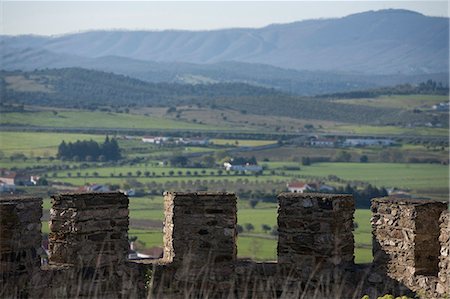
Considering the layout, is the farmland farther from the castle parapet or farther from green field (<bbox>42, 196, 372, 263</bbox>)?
the castle parapet

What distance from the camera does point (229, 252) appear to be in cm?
1150

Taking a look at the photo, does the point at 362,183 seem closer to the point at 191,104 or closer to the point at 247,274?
the point at 247,274

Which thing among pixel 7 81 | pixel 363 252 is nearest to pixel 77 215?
pixel 363 252

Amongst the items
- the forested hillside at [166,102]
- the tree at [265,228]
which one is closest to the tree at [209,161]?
the forested hillside at [166,102]

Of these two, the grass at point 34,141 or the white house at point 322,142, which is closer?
the grass at point 34,141

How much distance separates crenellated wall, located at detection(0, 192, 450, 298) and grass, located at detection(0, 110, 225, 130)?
382 feet

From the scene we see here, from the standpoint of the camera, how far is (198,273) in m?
11.5

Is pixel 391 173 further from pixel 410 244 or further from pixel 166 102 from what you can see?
pixel 166 102

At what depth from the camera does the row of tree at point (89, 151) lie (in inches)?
4350

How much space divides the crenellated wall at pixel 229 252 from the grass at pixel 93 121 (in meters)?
116

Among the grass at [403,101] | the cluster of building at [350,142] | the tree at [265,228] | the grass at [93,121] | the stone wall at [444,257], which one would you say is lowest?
the tree at [265,228]

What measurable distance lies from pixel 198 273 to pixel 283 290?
0.86 metres

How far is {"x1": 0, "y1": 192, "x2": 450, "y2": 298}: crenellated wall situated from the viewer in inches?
438

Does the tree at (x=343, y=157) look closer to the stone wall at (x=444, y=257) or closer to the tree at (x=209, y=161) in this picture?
the tree at (x=209, y=161)
